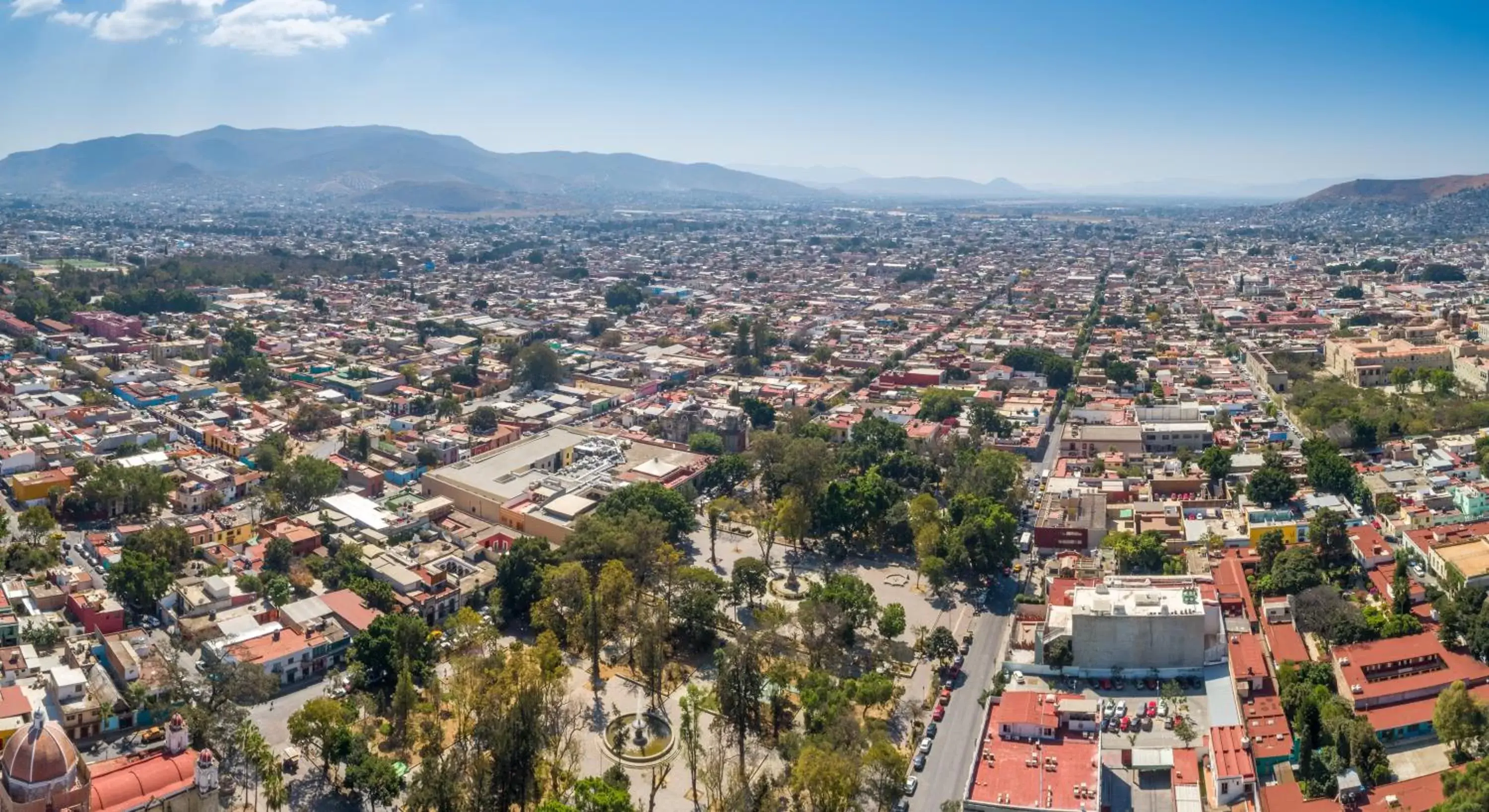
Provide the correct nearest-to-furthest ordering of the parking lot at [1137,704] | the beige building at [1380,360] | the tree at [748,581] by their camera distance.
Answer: the parking lot at [1137,704] → the tree at [748,581] → the beige building at [1380,360]

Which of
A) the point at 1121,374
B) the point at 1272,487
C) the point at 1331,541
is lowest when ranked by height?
the point at 1121,374

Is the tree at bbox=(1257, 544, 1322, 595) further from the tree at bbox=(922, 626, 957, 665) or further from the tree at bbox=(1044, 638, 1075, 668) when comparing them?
the tree at bbox=(922, 626, 957, 665)

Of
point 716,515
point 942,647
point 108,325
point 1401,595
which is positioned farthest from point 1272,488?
point 108,325

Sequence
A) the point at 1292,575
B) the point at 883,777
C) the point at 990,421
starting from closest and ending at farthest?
the point at 883,777 → the point at 1292,575 → the point at 990,421

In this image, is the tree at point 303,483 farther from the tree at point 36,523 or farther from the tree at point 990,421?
the tree at point 990,421

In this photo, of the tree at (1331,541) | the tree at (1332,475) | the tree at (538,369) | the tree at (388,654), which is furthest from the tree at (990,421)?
the tree at (388,654)

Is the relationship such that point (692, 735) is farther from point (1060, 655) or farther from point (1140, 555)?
point (1140, 555)

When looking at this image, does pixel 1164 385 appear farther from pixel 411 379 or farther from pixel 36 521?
pixel 36 521
